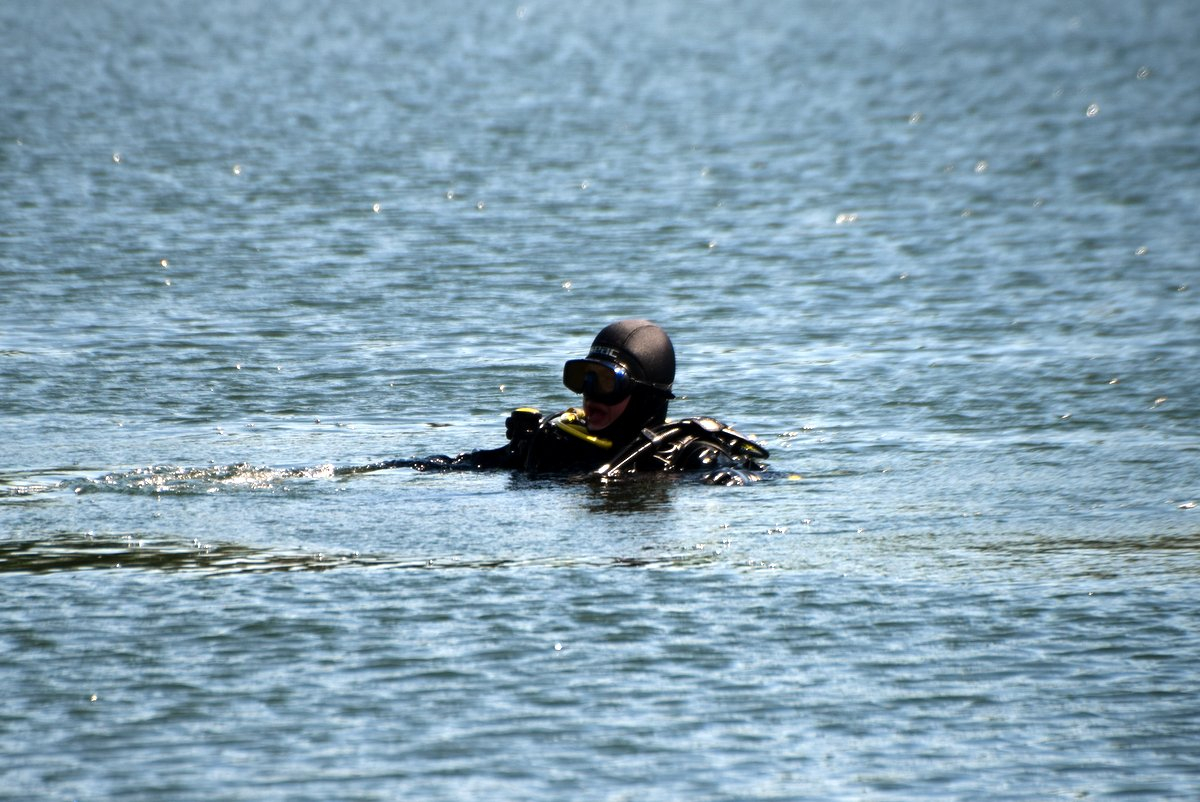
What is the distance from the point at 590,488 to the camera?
1065 cm

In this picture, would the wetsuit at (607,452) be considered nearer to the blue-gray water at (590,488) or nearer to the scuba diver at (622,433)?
the scuba diver at (622,433)

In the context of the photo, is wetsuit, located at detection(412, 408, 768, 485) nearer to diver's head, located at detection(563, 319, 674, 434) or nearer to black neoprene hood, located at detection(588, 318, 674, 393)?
diver's head, located at detection(563, 319, 674, 434)

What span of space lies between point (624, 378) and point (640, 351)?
0.74ft

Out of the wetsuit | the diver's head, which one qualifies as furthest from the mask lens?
the wetsuit

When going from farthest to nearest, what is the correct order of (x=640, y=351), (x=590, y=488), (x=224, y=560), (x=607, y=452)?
(x=607, y=452) < (x=640, y=351) < (x=590, y=488) < (x=224, y=560)

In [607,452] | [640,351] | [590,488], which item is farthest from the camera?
[607,452]

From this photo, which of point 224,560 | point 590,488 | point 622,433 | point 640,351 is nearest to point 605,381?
point 640,351

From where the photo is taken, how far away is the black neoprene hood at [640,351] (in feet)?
35.3

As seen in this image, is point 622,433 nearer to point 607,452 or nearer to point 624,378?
point 607,452

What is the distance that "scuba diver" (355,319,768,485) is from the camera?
35.3 feet

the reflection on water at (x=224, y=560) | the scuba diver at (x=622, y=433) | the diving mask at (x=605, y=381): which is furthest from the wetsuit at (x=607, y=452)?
the reflection on water at (x=224, y=560)

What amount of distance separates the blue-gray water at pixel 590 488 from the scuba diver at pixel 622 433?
0.29 meters

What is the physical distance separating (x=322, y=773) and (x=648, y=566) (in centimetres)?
271

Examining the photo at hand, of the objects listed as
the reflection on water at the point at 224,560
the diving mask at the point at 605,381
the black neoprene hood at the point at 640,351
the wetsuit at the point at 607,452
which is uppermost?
the black neoprene hood at the point at 640,351
